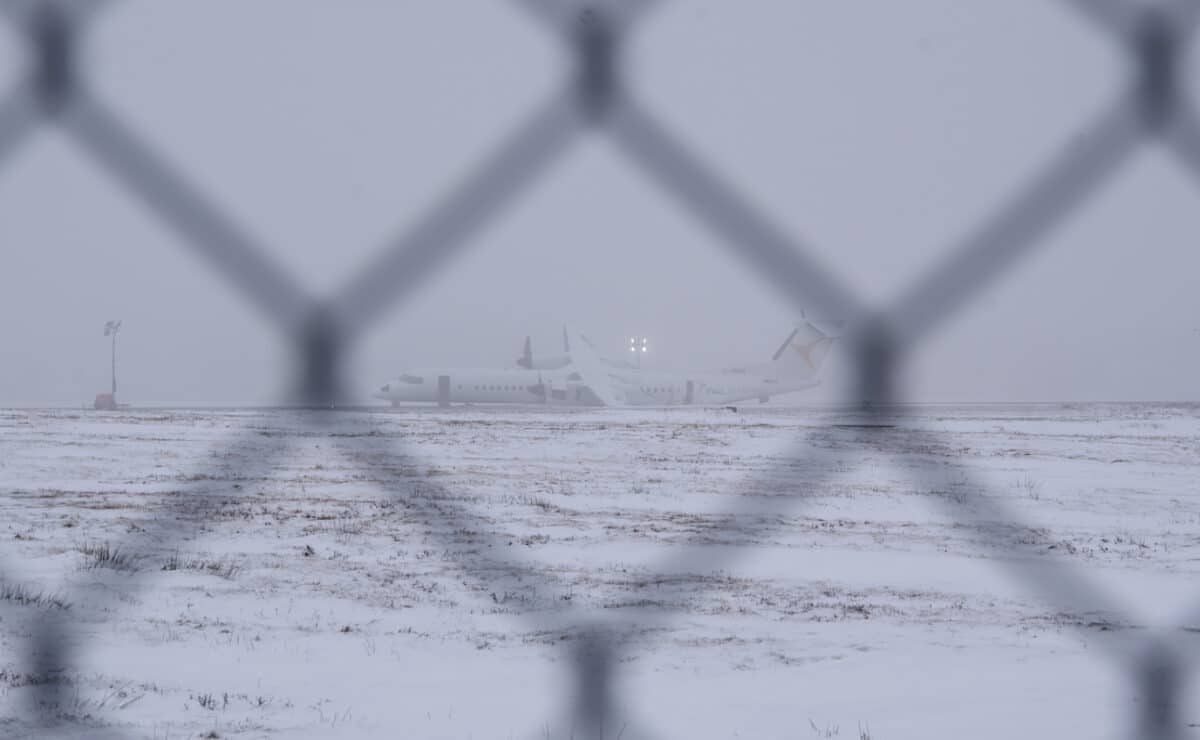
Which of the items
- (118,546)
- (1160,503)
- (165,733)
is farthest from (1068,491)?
(165,733)

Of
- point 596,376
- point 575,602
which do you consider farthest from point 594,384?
point 575,602

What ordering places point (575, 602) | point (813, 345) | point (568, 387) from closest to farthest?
1. point (813, 345)
2. point (575, 602)
3. point (568, 387)

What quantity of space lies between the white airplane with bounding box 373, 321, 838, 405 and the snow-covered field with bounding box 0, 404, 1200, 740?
30913mm

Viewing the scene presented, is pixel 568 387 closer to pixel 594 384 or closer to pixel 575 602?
pixel 594 384

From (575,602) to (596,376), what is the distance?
44.9 m

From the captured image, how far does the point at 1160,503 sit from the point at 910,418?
12.4 m

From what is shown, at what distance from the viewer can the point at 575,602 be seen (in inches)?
258

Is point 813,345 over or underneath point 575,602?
over

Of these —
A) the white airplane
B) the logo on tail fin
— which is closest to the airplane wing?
the white airplane

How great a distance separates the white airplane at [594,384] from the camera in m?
45.5

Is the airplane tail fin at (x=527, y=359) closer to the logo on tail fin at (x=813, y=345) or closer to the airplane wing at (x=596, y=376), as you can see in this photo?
the airplane wing at (x=596, y=376)

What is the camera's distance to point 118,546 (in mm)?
7508

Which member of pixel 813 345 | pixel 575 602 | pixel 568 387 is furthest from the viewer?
pixel 568 387

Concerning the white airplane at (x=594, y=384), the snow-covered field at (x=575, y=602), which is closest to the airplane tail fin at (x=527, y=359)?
the white airplane at (x=594, y=384)
